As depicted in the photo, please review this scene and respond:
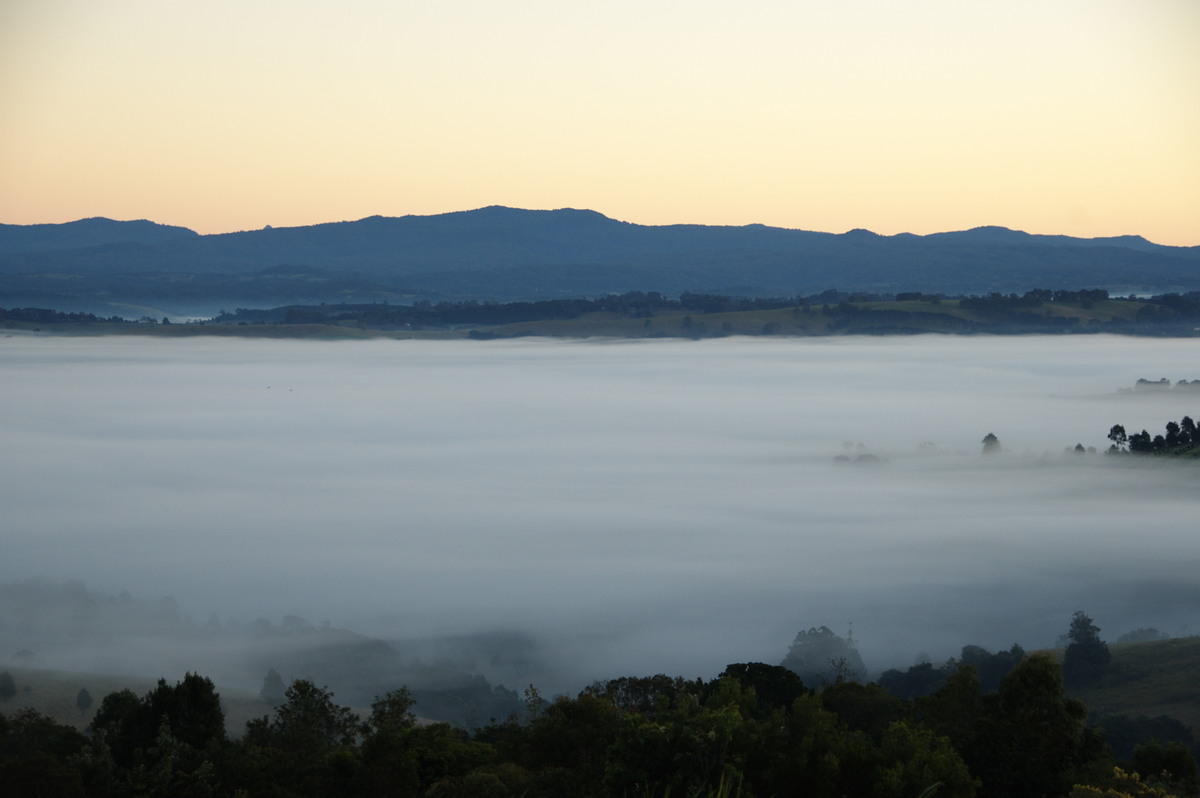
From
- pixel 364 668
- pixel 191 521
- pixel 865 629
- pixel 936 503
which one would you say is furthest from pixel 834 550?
pixel 191 521

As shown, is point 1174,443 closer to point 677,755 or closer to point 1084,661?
point 1084,661

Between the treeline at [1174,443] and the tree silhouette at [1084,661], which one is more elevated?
the treeline at [1174,443]

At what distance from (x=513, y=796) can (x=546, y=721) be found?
5.64 metres

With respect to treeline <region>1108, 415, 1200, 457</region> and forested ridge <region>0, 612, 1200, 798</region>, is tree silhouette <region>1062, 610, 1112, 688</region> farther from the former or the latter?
treeline <region>1108, 415, 1200, 457</region>

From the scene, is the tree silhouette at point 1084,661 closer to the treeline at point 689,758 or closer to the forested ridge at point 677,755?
the forested ridge at point 677,755

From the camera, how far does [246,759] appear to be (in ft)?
79.6

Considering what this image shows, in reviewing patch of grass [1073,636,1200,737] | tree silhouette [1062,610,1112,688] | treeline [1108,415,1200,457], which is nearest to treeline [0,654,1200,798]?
patch of grass [1073,636,1200,737]

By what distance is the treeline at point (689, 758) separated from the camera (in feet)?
63.2

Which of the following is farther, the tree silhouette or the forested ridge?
the tree silhouette

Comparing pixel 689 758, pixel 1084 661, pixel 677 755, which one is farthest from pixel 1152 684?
pixel 677 755

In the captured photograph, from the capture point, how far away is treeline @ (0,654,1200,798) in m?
19.2

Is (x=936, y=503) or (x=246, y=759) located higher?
(x=246, y=759)

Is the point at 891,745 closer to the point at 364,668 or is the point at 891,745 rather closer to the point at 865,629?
the point at 364,668

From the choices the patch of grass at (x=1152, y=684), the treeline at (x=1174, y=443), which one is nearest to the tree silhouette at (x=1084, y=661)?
the patch of grass at (x=1152, y=684)
